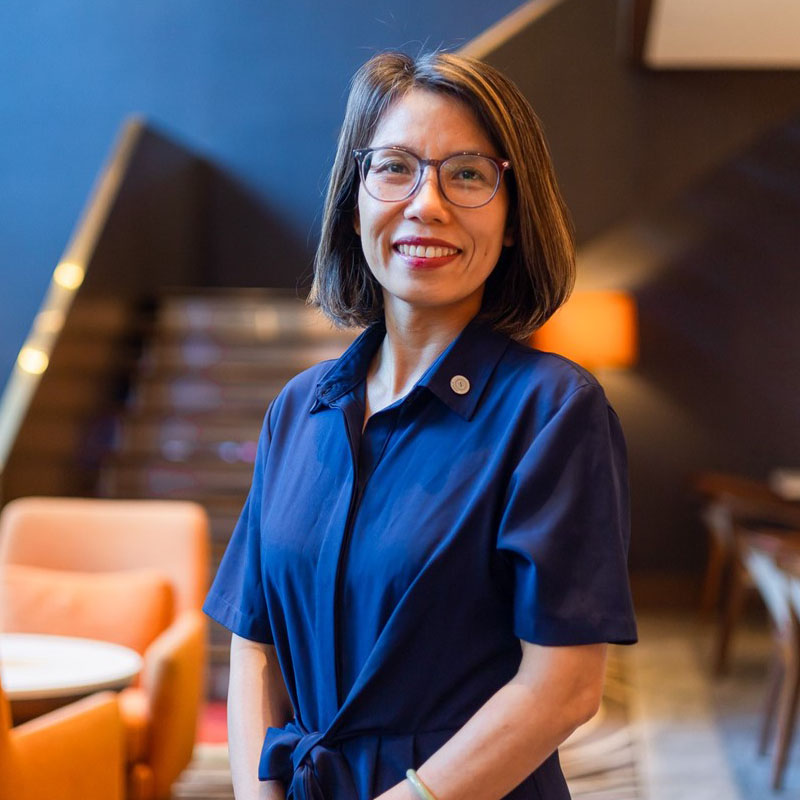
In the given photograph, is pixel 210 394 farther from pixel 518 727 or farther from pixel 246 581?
pixel 518 727

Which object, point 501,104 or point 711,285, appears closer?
point 501,104

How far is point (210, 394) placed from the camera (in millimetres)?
7289

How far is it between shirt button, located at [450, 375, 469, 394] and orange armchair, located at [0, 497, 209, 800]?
269 cm

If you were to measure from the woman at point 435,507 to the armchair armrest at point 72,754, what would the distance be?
132cm

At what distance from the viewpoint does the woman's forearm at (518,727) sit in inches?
50.6

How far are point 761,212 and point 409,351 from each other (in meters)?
7.47

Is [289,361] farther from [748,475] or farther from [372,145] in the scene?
[372,145]

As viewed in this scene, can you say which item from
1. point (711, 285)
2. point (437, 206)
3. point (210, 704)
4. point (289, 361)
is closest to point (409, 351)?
point (437, 206)

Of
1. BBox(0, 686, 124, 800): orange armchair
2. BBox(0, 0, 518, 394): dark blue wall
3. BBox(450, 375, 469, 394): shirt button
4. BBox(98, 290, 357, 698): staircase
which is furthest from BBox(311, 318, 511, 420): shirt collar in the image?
BBox(0, 0, 518, 394): dark blue wall

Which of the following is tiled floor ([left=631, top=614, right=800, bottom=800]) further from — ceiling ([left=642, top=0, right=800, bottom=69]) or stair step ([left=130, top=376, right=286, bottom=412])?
ceiling ([left=642, top=0, right=800, bottom=69])

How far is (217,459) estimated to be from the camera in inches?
268

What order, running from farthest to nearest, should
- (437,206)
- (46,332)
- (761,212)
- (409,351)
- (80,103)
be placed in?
(80,103)
(761,212)
(46,332)
(409,351)
(437,206)

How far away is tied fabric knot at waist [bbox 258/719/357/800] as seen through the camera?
4.58 feet

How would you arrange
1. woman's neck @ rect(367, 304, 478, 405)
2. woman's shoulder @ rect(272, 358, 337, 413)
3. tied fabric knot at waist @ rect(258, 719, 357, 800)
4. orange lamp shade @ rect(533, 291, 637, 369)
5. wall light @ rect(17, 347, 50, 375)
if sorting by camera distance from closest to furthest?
tied fabric knot at waist @ rect(258, 719, 357, 800), woman's neck @ rect(367, 304, 478, 405), woman's shoulder @ rect(272, 358, 337, 413), wall light @ rect(17, 347, 50, 375), orange lamp shade @ rect(533, 291, 637, 369)
